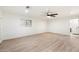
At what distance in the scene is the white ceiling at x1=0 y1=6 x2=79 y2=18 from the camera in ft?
5.52

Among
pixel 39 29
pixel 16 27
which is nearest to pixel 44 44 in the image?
pixel 39 29

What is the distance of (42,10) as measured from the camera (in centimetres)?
173

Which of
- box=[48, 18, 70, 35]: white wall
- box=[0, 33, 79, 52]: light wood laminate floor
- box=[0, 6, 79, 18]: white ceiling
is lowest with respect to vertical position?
box=[0, 33, 79, 52]: light wood laminate floor

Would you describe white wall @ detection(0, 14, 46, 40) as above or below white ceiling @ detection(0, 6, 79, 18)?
below

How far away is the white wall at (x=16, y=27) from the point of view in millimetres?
1685

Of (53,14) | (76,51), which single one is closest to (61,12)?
(53,14)

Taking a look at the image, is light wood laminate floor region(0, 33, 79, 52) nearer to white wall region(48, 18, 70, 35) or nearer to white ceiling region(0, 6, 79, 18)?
white wall region(48, 18, 70, 35)

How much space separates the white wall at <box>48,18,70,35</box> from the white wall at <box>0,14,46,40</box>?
14cm

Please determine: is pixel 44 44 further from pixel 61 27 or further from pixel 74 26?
pixel 74 26

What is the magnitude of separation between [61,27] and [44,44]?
1.28 ft

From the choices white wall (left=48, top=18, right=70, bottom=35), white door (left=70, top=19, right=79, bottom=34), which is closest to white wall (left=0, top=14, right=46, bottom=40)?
white wall (left=48, top=18, right=70, bottom=35)

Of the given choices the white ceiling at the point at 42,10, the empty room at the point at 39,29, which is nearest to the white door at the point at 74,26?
the empty room at the point at 39,29
